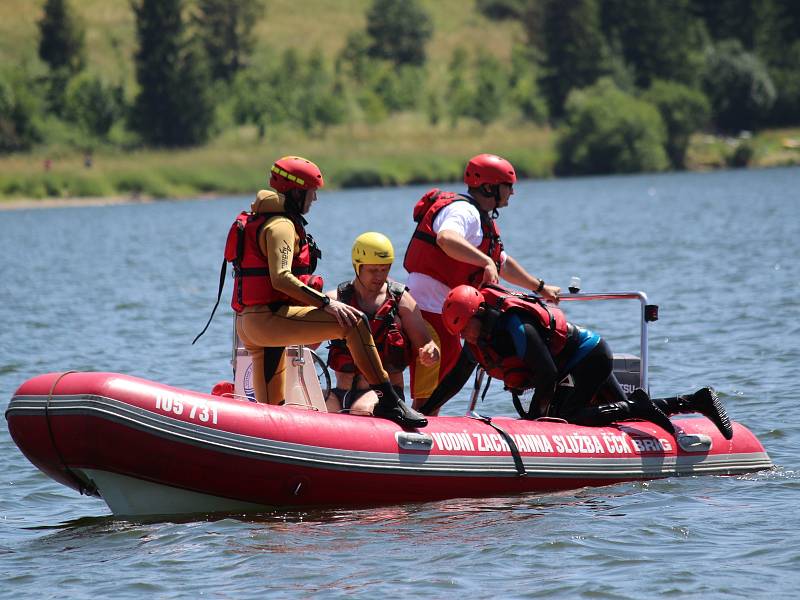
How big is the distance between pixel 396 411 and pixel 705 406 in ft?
6.52

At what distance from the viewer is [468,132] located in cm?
7056

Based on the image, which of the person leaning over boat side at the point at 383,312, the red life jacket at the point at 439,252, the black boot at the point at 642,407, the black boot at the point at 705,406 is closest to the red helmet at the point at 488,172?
the red life jacket at the point at 439,252

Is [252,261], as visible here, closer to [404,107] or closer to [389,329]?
[389,329]

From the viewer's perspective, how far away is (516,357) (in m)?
7.73

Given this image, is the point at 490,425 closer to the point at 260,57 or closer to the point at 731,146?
the point at 731,146

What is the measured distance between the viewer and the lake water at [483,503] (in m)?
6.60

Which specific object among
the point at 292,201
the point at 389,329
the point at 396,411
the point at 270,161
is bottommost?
the point at 270,161

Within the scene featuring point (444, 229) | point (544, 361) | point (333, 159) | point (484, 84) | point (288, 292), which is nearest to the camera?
point (288, 292)

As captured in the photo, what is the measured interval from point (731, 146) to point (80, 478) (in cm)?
6615

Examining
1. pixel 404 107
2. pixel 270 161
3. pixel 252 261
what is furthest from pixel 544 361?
pixel 404 107

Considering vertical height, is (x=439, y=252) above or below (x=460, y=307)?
above

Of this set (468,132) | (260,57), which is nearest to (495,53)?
(260,57)

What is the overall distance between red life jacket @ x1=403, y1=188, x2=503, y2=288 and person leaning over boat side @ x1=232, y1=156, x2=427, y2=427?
79 centimetres

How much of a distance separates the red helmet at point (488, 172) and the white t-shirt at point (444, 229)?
17 centimetres
